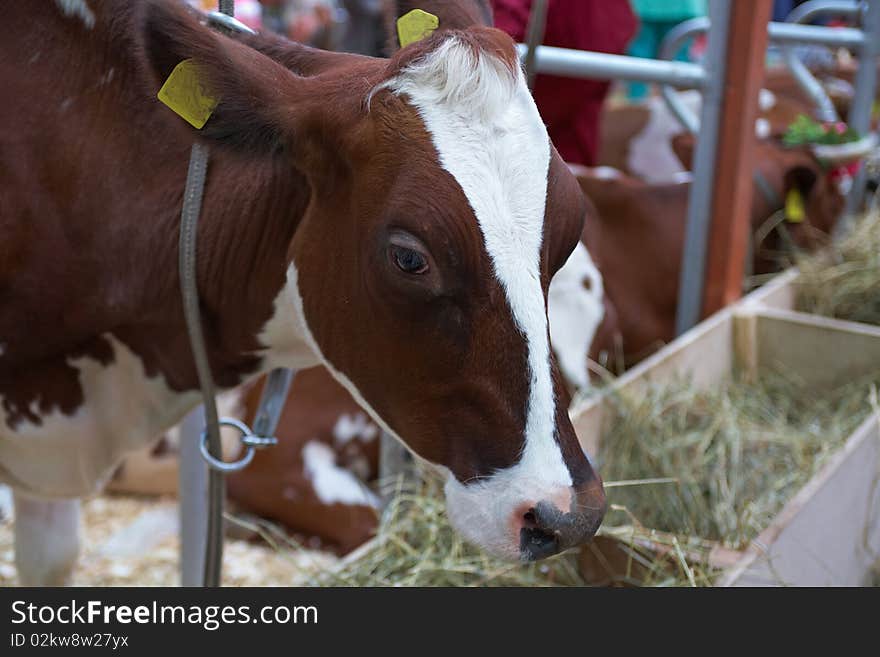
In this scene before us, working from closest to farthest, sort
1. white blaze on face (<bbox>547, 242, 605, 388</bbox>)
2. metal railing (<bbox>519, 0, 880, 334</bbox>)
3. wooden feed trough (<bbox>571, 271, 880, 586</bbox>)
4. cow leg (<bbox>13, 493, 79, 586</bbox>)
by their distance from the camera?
1. wooden feed trough (<bbox>571, 271, 880, 586</bbox>)
2. cow leg (<bbox>13, 493, 79, 586</bbox>)
3. metal railing (<bbox>519, 0, 880, 334</bbox>)
4. white blaze on face (<bbox>547, 242, 605, 388</bbox>)

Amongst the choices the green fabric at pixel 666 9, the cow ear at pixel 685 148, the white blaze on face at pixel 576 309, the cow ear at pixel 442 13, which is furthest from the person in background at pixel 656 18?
the cow ear at pixel 442 13

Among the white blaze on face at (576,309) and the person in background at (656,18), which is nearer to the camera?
the white blaze on face at (576,309)

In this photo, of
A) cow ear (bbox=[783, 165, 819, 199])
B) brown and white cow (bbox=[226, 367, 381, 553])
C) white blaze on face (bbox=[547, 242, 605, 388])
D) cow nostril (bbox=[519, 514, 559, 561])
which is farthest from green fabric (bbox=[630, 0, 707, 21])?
cow nostril (bbox=[519, 514, 559, 561])

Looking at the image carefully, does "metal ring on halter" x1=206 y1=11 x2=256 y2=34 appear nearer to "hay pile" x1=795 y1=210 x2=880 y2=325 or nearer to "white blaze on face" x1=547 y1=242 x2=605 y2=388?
"white blaze on face" x1=547 y1=242 x2=605 y2=388

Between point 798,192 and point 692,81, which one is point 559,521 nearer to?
point 692,81

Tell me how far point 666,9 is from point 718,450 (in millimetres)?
3151

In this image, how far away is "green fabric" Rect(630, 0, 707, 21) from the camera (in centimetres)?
465

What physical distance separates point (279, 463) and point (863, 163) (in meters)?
2.30

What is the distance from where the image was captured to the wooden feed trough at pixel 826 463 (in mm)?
1579

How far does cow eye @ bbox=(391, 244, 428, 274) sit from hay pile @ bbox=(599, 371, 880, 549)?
32.9 inches

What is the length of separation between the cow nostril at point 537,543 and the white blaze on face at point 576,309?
1.44 meters

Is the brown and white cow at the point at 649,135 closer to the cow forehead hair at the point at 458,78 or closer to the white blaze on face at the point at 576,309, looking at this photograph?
the white blaze on face at the point at 576,309

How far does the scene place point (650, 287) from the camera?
321cm
